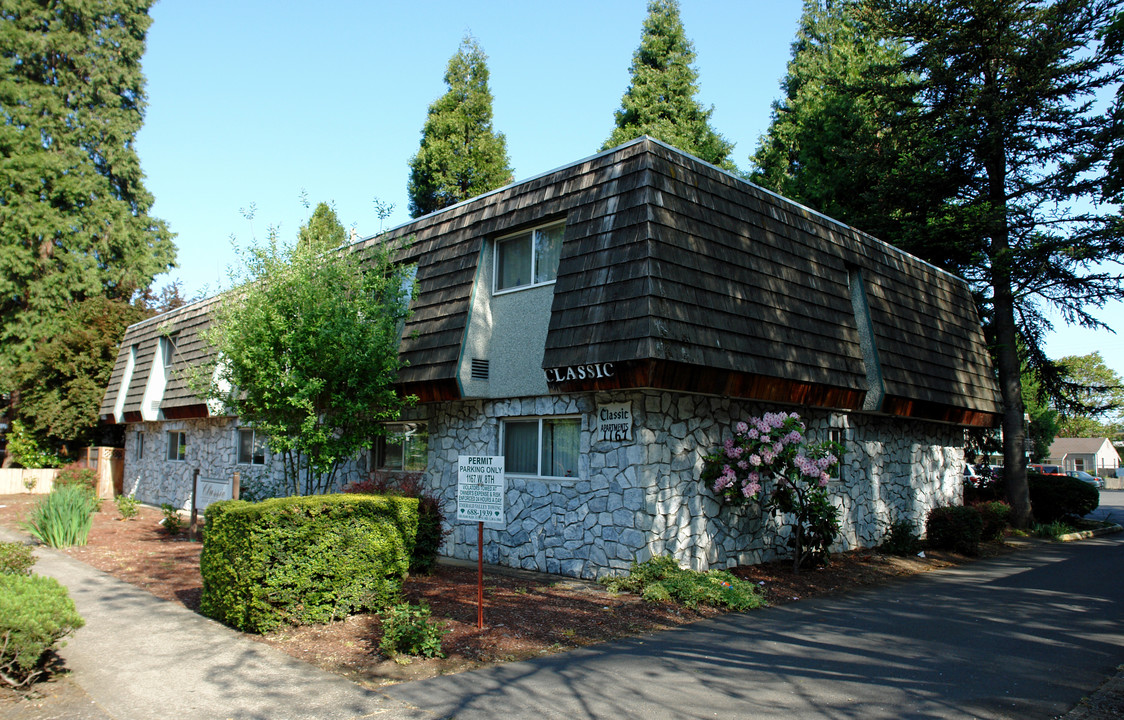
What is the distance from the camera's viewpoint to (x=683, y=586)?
913 cm

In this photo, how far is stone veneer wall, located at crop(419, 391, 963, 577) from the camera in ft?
33.0

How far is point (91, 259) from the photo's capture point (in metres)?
30.1

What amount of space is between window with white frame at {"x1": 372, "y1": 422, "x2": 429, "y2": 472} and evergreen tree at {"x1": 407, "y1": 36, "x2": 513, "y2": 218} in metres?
18.5

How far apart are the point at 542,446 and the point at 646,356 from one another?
10.2ft

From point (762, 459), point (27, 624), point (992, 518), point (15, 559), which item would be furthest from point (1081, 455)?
point (27, 624)

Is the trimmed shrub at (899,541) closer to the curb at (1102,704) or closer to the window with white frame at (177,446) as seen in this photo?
the curb at (1102,704)

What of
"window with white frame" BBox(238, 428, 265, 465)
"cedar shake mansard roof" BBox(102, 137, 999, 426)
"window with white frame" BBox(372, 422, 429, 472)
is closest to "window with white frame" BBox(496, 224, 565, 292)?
"cedar shake mansard roof" BBox(102, 137, 999, 426)

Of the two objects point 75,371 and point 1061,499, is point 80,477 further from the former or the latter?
point 1061,499

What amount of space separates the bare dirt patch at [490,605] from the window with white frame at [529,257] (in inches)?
183

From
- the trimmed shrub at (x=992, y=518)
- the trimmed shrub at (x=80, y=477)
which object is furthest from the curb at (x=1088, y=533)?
the trimmed shrub at (x=80, y=477)

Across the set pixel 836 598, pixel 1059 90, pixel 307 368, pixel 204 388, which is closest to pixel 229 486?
pixel 204 388

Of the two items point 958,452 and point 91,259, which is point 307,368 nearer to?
point 958,452

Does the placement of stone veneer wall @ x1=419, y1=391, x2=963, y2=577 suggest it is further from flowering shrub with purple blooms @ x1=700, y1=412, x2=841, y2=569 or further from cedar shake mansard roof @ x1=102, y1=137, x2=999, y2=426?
cedar shake mansard roof @ x1=102, y1=137, x2=999, y2=426

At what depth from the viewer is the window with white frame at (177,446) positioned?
21562mm
